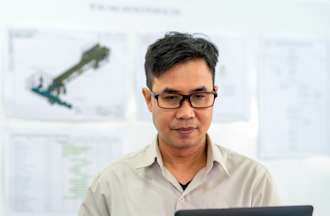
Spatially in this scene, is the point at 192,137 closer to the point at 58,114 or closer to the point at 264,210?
the point at 264,210

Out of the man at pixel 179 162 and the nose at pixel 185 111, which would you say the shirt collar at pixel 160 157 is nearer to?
the man at pixel 179 162

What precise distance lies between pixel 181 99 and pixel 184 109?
3 cm

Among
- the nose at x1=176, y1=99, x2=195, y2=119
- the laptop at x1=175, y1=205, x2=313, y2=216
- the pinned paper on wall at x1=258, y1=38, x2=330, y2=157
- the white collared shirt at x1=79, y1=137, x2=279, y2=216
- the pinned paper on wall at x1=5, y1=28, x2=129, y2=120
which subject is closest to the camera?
the laptop at x1=175, y1=205, x2=313, y2=216

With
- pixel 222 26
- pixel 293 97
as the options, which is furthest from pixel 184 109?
pixel 293 97

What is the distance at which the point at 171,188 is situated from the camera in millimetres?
1309

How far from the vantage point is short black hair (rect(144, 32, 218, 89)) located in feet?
3.99

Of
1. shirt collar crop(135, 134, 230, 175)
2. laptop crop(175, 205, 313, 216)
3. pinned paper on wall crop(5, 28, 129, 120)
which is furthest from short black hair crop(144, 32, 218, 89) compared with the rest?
pinned paper on wall crop(5, 28, 129, 120)

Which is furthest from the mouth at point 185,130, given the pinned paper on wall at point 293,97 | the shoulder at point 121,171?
the pinned paper on wall at point 293,97

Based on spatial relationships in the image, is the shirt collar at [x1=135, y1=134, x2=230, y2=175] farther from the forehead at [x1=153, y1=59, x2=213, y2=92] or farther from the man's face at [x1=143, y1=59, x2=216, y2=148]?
the forehead at [x1=153, y1=59, x2=213, y2=92]

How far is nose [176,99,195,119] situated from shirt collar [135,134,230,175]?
0.19 meters

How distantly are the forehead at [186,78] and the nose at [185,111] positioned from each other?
38 millimetres

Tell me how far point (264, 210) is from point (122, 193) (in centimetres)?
55

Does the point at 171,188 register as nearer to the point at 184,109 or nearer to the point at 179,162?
the point at 179,162

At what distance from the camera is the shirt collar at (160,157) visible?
1.32 m
